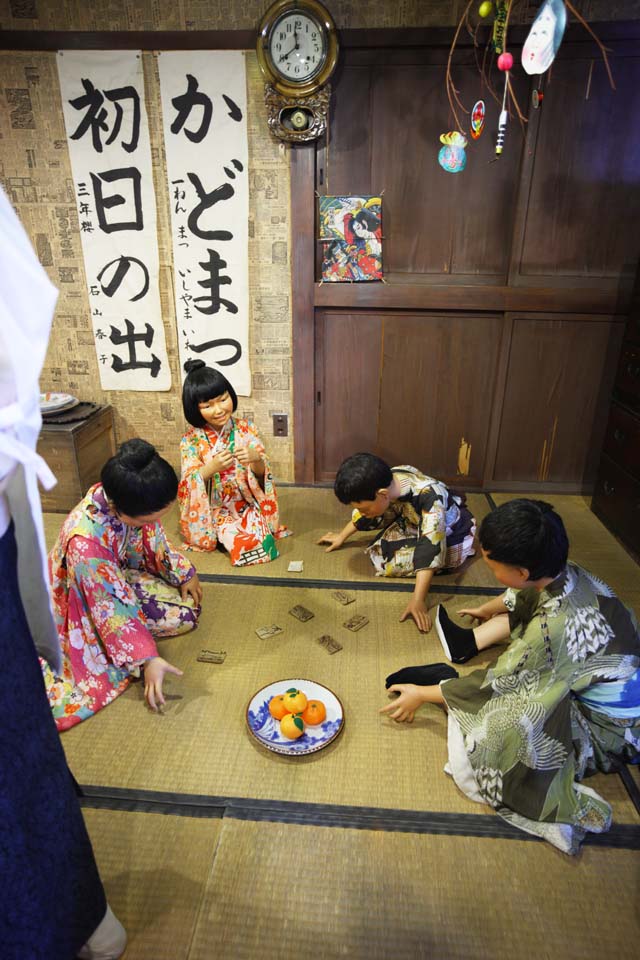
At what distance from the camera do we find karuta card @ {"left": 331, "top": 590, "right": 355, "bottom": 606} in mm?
2857

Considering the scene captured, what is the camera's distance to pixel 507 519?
1.75 m

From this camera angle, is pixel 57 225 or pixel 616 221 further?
pixel 57 225

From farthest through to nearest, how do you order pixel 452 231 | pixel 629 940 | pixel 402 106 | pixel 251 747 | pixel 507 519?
pixel 452 231 → pixel 402 106 → pixel 251 747 → pixel 507 519 → pixel 629 940

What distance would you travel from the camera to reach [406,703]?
2.10m

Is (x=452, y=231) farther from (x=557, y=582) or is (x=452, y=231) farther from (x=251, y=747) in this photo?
(x=251, y=747)

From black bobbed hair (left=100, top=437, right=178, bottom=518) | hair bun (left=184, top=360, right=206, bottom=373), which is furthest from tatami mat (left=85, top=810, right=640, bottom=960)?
hair bun (left=184, top=360, right=206, bottom=373)

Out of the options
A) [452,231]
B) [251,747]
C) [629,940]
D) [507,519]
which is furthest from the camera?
[452,231]

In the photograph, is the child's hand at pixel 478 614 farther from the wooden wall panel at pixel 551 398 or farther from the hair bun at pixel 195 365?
the hair bun at pixel 195 365

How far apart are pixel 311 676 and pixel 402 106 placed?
3138mm

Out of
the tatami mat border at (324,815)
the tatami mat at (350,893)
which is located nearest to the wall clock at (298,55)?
the tatami mat border at (324,815)

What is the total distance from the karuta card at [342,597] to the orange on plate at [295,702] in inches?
31.5

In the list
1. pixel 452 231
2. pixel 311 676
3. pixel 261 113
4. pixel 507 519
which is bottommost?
pixel 311 676

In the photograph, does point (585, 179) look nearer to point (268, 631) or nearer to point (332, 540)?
point (332, 540)

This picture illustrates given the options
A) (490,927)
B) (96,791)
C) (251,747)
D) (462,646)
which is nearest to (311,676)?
(251,747)
